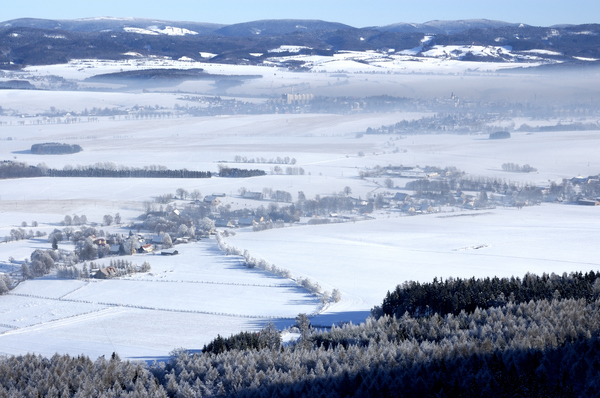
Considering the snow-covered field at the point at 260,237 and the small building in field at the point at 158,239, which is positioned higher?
the snow-covered field at the point at 260,237

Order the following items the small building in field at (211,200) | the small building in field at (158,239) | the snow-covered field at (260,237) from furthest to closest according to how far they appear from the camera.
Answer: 1. the small building in field at (211,200)
2. the small building in field at (158,239)
3. the snow-covered field at (260,237)

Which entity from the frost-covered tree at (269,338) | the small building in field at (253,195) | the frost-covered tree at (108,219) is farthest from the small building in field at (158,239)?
the frost-covered tree at (269,338)

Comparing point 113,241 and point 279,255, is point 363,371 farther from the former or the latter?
point 113,241

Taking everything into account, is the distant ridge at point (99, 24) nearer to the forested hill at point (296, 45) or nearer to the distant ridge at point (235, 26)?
the distant ridge at point (235, 26)

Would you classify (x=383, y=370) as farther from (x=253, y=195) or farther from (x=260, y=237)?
(x=253, y=195)

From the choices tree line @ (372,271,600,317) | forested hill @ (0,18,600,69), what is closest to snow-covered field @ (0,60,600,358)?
tree line @ (372,271,600,317)

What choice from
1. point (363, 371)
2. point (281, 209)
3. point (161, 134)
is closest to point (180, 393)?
point (363, 371)

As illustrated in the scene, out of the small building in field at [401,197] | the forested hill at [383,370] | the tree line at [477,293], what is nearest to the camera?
the forested hill at [383,370]

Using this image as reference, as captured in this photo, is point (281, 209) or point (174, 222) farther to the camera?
point (281, 209)

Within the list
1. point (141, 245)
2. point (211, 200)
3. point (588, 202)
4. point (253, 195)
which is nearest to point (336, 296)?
point (141, 245)
